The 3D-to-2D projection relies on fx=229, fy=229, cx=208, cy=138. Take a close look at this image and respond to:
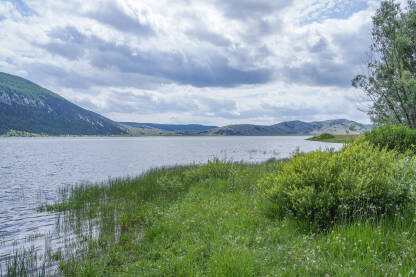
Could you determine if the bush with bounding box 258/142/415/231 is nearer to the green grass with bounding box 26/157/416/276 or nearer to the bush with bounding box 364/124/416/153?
the green grass with bounding box 26/157/416/276

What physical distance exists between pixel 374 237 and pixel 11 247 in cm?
1225

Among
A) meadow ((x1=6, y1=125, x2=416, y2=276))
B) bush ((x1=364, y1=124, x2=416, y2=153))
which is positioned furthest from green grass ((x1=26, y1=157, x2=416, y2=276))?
bush ((x1=364, y1=124, x2=416, y2=153))

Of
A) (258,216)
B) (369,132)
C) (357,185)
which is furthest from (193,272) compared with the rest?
(369,132)

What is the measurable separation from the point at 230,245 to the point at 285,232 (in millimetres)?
1780

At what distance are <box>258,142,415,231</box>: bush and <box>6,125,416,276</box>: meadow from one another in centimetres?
3

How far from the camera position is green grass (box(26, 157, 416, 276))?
4.84 m

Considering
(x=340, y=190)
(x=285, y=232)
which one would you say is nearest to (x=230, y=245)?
(x=285, y=232)

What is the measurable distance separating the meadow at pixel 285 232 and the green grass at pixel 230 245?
0.03 meters

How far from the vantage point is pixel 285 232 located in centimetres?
681

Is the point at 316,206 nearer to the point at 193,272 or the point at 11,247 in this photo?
the point at 193,272

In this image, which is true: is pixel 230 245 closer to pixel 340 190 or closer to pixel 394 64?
pixel 340 190

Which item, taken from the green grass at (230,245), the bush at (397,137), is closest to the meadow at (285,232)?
the green grass at (230,245)

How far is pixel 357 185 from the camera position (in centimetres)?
670

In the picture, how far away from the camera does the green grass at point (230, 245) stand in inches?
191
